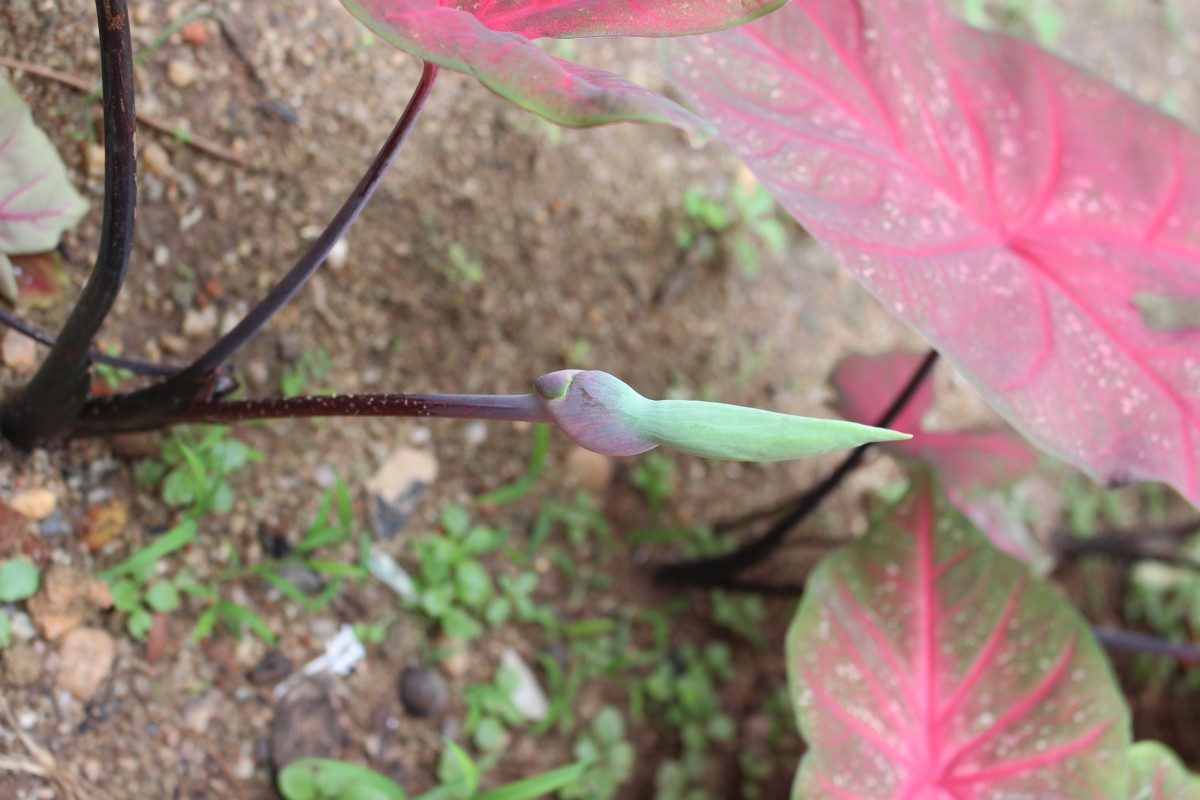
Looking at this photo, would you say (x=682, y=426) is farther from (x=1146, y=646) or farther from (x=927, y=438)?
(x=1146, y=646)

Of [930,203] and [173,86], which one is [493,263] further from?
[930,203]

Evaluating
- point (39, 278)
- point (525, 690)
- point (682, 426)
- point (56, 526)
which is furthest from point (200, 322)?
point (682, 426)

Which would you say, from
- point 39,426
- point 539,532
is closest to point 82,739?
point 39,426

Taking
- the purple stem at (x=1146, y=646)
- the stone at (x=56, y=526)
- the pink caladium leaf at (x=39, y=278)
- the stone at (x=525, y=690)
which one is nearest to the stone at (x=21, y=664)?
the stone at (x=56, y=526)

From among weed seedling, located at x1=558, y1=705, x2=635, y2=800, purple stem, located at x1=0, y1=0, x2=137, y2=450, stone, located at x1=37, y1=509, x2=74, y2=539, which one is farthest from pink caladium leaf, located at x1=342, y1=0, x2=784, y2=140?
weed seedling, located at x1=558, y1=705, x2=635, y2=800

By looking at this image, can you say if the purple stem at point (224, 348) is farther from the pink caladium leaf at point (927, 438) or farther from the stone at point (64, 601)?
the pink caladium leaf at point (927, 438)

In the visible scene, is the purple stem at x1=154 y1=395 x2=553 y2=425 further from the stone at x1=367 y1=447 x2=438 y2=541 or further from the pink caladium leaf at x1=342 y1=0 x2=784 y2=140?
the stone at x1=367 y1=447 x2=438 y2=541
